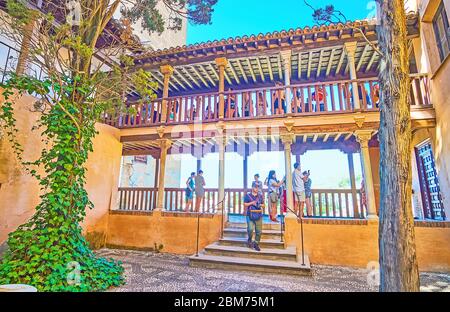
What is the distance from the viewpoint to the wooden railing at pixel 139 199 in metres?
9.96

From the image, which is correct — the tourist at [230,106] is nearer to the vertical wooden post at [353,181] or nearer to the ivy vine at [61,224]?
the ivy vine at [61,224]

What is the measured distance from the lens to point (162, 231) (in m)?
7.83

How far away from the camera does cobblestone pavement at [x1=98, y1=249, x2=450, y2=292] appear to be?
450 centimetres

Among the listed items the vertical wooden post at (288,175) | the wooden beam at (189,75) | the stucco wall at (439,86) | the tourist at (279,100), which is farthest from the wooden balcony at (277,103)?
the wooden beam at (189,75)

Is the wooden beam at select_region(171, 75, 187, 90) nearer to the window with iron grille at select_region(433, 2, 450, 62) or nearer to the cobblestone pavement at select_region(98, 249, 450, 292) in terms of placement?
the cobblestone pavement at select_region(98, 249, 450, 292)

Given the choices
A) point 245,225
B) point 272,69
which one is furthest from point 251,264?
point 272,69

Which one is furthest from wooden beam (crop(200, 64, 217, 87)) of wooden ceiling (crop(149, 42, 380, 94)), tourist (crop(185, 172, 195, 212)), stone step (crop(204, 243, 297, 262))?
stone step (crop(204, 243, 297, 262))

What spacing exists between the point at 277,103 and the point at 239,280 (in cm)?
533

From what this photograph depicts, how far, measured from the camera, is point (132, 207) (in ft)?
33.1

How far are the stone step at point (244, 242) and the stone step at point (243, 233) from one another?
0.18 m

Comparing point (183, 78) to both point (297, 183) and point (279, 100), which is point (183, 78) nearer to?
point (279, 100)

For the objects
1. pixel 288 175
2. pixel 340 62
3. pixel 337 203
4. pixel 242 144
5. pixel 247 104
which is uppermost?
pixel 340 62

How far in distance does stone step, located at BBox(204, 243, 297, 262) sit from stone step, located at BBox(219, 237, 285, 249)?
0.17 m
